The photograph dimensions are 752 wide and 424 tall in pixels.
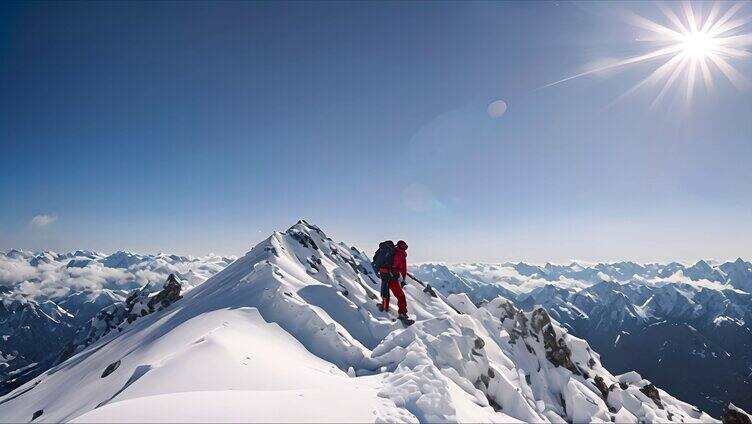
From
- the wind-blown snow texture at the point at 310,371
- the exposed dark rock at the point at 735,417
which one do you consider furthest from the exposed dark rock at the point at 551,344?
the exposed dark rock at the point at 735,417

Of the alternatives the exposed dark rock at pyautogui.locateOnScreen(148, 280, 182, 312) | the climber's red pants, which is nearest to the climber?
the climber's red pants

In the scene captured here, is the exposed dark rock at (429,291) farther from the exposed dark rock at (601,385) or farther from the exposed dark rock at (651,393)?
the exposed dark rock at (651,393)

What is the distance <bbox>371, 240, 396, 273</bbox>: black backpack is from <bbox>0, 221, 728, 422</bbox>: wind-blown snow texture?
4.44 meters

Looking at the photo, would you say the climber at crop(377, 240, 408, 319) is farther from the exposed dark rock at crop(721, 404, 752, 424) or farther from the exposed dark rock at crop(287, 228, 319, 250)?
the exposed dark rock at crop(721, 404, 752, 424)

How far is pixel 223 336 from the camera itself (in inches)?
770

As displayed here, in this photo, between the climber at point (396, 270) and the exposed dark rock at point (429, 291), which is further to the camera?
the exposed dark rock at point (429, 291)

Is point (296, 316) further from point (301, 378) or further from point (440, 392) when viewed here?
point (440, 392)

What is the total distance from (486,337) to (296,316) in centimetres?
6263

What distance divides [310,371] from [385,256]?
10.2 m

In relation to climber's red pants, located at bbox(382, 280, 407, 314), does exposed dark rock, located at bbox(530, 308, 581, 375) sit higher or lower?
lower

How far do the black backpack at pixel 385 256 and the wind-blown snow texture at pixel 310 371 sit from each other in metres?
4.44

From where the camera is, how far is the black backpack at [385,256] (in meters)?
24.9

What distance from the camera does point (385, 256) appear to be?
25.0 meters

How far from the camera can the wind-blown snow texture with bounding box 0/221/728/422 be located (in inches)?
368
